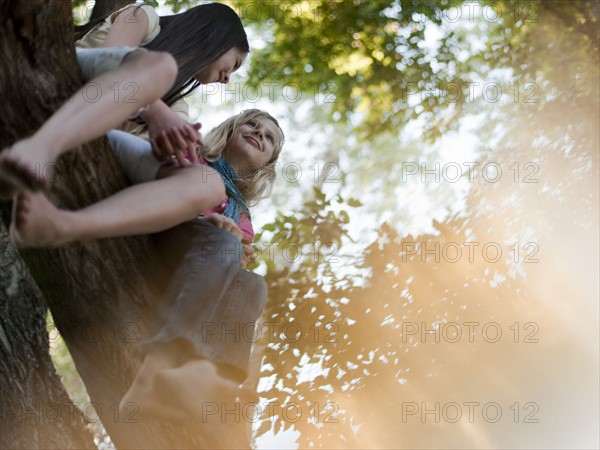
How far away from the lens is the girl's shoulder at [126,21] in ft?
9.57

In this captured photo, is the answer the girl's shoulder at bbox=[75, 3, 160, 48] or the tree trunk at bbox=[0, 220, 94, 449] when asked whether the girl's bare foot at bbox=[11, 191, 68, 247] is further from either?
the tree trunk at bbox=[0, 220, 94, 449]

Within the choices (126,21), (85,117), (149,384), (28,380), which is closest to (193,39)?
(126,21)

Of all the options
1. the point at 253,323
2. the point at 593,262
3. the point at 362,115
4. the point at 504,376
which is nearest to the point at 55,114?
the point at 253,323

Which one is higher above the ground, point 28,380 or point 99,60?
point 99,60

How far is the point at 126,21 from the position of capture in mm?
2898

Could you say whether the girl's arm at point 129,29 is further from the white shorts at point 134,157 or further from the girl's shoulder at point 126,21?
the white shorts at point 134,157

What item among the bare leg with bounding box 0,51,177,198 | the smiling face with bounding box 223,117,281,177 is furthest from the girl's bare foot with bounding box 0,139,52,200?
the smiling face with bounding box 223,117,281,177

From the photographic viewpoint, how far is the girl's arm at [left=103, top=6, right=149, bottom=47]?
9.18 feet

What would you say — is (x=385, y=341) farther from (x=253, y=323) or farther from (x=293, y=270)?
(x=253, y=323)

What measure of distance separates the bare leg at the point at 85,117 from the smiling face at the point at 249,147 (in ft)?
3.67

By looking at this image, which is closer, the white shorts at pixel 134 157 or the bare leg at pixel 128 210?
the bare leg at pixel 128 210

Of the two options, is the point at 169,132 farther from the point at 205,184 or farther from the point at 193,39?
the point at 193,39

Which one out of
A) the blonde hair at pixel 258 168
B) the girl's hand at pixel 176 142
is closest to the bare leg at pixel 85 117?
the girl's hand at pixel 176 142

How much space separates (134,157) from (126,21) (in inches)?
27.1
